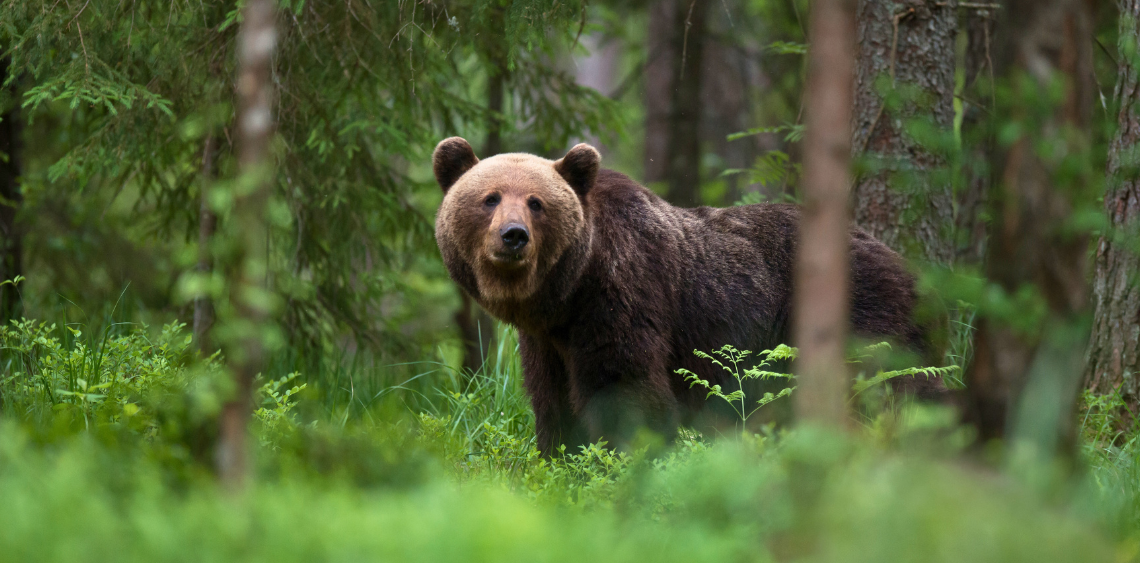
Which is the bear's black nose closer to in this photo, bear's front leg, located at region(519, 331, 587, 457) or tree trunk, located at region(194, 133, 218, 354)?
bear's front leg, located at region(519, 331, 587, 457)

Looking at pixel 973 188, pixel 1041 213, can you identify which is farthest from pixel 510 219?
pixel 973 188

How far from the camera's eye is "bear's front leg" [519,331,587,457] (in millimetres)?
5738

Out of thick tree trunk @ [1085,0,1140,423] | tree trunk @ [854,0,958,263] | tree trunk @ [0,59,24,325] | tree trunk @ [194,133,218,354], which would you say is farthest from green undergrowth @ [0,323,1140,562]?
tree trunk @ [0,59,24,325]

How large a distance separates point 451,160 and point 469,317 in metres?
4.09

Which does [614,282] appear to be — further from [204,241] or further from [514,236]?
[204,241]

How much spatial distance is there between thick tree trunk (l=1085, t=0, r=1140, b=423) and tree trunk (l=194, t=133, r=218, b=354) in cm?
583

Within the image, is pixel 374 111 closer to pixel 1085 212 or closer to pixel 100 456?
pixel 100 456

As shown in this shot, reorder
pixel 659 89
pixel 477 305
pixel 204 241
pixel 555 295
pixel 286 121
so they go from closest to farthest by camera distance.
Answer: pixel 555 295
pixel 204 241
pixel 286 121
pixel 477 305
pixel 659 89

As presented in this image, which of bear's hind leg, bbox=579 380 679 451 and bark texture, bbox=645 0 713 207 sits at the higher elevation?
bark texture, bbox=645 0 713 207

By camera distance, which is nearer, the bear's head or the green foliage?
the bear's head

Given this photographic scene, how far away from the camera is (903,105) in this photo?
6555mm

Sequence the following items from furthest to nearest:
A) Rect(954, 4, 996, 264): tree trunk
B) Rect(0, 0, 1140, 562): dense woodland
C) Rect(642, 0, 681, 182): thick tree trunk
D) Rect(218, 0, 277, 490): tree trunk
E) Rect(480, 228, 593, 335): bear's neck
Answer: Rect(642, 0, 681, 182): thick tree trunk → Rect(954, 4, 996, 264): tree trunk → Rect(480, 228, 593, 335): bear's neck → Rect(218, 0, 277, 490): tree trunk → Rect(0, 0, 1140, 562): dense woodland

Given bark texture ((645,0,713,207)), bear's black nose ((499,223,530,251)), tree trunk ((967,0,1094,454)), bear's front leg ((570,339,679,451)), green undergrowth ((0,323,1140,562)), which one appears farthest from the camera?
bark texture ((645,0,713,207))

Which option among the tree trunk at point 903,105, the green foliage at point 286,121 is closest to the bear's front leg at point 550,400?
the green foliage at point 286,121
